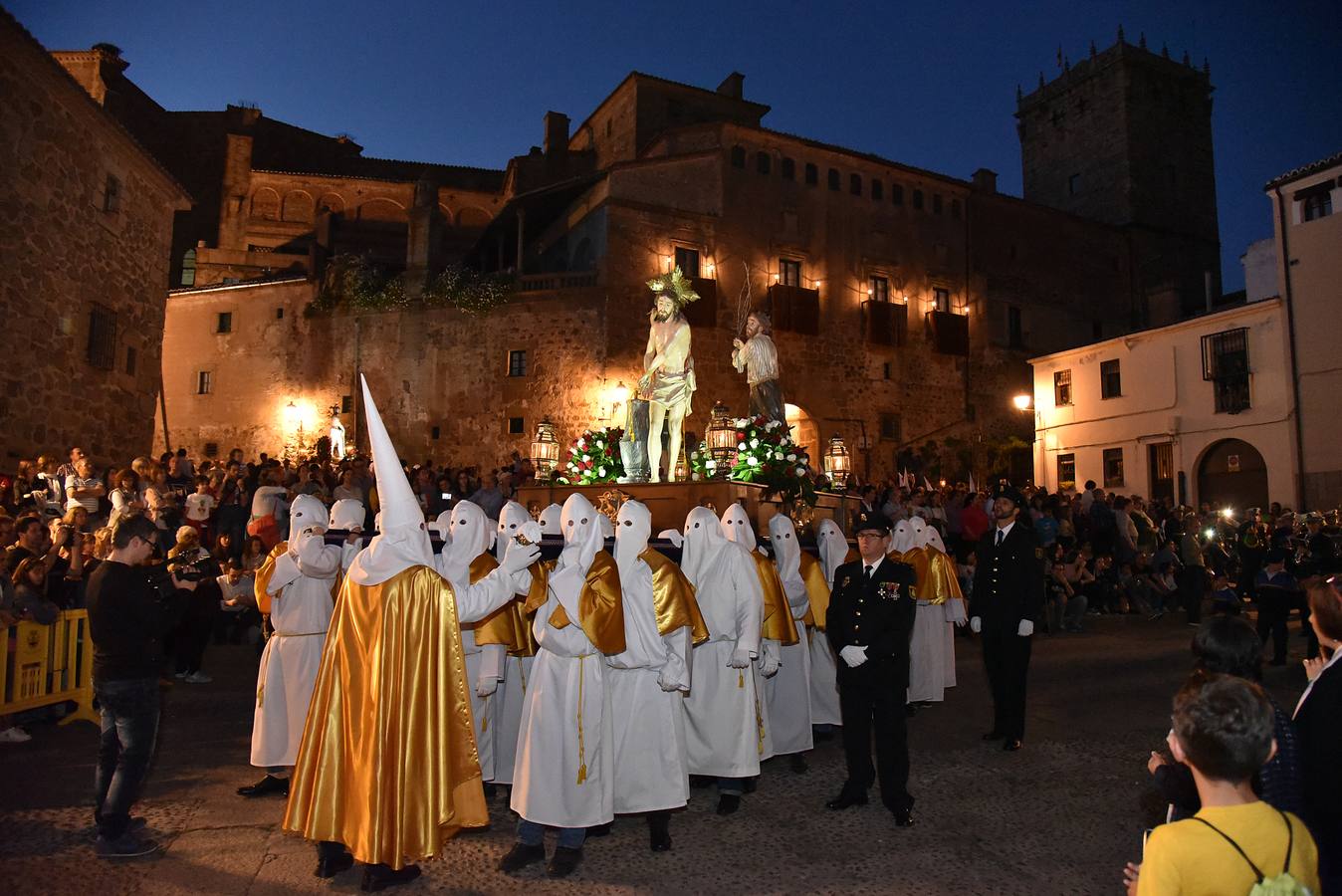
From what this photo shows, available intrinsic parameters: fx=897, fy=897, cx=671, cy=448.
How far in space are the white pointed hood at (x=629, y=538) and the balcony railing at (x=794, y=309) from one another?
2553 centimetres

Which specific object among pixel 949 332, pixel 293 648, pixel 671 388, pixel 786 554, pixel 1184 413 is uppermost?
pixel 949 332

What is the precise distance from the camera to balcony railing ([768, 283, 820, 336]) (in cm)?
3077

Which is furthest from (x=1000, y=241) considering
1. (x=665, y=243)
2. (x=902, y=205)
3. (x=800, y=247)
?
(x=665, y=243)

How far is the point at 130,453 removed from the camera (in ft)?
64.7

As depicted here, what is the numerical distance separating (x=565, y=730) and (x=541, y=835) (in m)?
0.61

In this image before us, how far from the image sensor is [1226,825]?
2.29 m

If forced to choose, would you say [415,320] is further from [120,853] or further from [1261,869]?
[1261,869]

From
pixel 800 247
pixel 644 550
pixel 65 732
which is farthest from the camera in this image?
pixel 800 247

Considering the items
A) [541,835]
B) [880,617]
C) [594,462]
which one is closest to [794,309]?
[594,462]

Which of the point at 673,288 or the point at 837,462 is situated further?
the point at 837,462

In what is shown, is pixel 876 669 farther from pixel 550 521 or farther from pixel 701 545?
pixel 550 521

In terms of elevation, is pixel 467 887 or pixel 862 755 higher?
pixel 862 755

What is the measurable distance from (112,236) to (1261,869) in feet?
72.4

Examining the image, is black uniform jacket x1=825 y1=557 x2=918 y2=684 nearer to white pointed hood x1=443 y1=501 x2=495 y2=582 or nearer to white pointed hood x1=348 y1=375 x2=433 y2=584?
white pointed hood x1=443 y1=501 x2=495 y2=582
